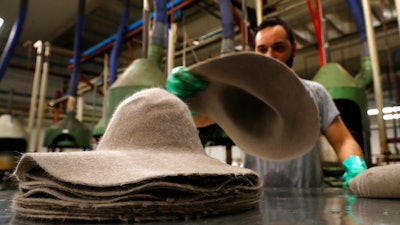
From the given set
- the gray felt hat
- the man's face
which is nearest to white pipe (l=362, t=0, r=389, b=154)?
the man's face

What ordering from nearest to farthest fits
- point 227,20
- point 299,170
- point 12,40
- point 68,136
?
point 299,170, point 227,20, point 12,40, point 68,136

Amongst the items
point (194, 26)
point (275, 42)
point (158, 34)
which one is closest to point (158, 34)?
point (158, 34)

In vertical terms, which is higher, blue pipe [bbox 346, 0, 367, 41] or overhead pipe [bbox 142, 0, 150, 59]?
blue pipe [bbox 346, 0, 367, 41]

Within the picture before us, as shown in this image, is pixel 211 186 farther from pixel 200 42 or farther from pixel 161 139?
pixel 200 42

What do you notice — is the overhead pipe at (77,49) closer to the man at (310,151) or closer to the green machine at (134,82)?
the green machine at (134,82)

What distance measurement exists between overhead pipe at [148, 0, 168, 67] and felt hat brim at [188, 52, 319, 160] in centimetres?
80

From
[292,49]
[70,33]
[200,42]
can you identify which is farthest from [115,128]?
[70,33]

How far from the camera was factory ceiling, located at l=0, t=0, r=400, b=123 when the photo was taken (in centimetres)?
241

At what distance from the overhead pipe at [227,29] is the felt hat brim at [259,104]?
82 cm

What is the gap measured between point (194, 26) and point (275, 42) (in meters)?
2.00

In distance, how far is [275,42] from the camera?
1201mm

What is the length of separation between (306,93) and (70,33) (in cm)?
341

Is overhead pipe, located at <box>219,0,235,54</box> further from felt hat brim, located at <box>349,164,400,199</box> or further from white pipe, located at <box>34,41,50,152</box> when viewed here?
white pipe, located at <box>34,41,50,152</box>

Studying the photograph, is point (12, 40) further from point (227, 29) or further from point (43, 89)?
point (227, 29)
